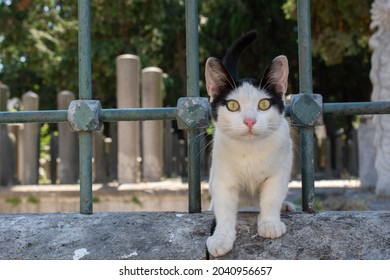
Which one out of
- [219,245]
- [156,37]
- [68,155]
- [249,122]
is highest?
[156,37]

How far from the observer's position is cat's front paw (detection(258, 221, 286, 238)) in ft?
5.59

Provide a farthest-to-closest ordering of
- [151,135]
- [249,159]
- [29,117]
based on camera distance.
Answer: [151,135] < [29,117] < [249,159]

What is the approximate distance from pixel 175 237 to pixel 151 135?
16.7ft

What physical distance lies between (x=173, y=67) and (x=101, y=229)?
12.7m

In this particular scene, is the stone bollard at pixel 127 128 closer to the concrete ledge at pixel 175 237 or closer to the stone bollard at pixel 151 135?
the stone bollard at pixel 151 135

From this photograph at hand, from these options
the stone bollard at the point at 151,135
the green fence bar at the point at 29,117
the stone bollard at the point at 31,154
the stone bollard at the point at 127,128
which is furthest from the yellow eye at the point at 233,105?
the stone bollard at the point at 31,154

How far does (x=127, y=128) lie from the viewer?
21.0 feet

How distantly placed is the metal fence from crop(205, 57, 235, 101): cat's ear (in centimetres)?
6

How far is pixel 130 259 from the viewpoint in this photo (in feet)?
5.35

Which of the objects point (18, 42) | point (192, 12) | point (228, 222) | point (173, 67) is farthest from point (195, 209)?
point (173, 67)

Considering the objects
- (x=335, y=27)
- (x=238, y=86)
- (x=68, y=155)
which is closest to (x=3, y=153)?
(x=68, y=155)

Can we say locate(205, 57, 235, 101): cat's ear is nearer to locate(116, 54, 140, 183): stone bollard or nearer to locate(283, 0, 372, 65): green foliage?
locate(116, 54, 140, 183): stone bollard

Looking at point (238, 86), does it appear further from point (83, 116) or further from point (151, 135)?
point (151, 135)

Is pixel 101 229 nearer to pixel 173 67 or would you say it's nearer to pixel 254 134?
pixel 254 134
